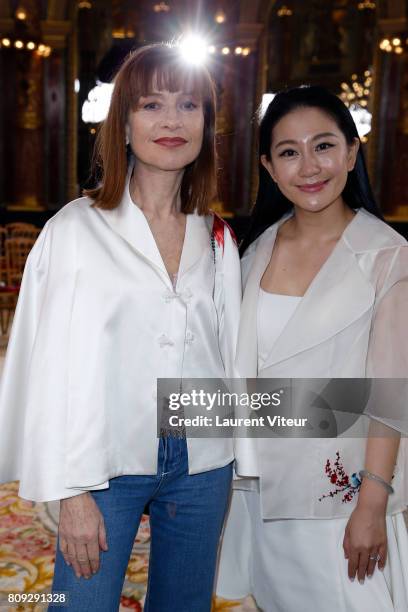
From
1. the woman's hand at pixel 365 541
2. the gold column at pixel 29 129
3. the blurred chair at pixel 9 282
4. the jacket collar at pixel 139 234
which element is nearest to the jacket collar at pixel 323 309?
the jacket collar at pixel 139 234

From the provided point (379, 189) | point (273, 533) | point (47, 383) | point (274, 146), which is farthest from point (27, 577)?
point (379, 189)

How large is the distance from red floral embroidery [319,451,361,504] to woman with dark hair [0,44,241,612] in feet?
0.97

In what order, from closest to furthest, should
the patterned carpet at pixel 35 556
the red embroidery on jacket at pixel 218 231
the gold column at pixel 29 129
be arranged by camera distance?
the red embroidery on jacket at pixel 218 231
the patterned carpet at pixel 35 556
the gold column at pixel 29 129

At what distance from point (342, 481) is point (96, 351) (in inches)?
31.4

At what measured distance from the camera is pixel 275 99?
79.0 inches

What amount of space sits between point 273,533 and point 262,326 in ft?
2.08

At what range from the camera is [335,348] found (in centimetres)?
183

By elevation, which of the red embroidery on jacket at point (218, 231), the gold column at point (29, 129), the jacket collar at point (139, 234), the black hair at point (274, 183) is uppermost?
the gold column at point (29, 129)

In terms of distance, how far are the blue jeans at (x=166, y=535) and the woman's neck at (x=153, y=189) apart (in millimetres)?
665

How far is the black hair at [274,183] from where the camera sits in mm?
1945

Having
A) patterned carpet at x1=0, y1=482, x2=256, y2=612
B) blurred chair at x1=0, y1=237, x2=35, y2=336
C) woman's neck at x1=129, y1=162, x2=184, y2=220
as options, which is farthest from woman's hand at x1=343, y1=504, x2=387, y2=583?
blurred chair at x1=0, y1=237, x2=35, y2=336

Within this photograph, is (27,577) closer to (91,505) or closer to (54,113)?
(91,505)

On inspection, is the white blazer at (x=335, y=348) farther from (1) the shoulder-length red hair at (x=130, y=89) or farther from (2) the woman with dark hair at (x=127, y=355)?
(1) the shoulder-length red hair at (x=130, y=89)

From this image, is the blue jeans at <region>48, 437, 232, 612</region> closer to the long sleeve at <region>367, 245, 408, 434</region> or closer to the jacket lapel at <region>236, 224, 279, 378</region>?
the jacket lapel at <region>236, 224, 279, 378</region>
